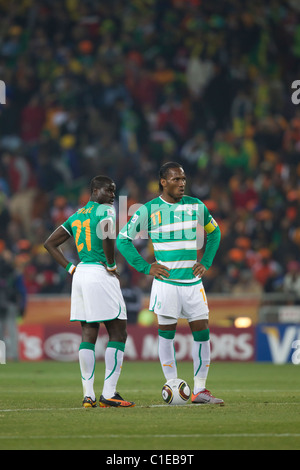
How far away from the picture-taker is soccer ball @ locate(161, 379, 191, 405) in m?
9.86

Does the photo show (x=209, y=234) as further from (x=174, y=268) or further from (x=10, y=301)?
(x=10, y=301)

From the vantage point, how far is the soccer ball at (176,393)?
986cm

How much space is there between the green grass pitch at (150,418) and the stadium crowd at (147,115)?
793cm

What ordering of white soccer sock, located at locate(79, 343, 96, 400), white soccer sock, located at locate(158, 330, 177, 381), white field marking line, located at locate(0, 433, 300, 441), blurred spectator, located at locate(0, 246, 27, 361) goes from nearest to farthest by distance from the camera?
white field marking line, located at locate(0, 433, 300, 441) < white soccer sock, located at locate(79, 343, 96, 400) < white soccer sock, located at locate(158, 330, 177, 381) < blurred spectator, located at locate(0, 246, 27, 361)

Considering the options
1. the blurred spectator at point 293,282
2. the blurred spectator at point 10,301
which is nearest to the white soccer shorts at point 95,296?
the blurred spectator at point 293,282

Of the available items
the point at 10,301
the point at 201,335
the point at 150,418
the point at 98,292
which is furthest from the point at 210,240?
the point at 10,301

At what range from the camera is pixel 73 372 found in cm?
1634

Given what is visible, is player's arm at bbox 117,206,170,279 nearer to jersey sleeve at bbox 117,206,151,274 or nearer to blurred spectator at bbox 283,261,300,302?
jersey sleeve at bbox 117,206,151,274

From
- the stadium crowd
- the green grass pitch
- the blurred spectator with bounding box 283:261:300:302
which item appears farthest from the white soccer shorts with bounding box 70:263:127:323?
the stadium crowd

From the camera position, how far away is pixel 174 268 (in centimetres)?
994

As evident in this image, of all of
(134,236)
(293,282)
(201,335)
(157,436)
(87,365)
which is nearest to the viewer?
(157,436)

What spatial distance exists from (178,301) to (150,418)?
5.47 ft

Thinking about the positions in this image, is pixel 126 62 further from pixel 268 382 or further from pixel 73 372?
pixel 268 382

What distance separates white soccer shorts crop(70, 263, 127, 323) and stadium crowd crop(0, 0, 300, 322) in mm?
11105
